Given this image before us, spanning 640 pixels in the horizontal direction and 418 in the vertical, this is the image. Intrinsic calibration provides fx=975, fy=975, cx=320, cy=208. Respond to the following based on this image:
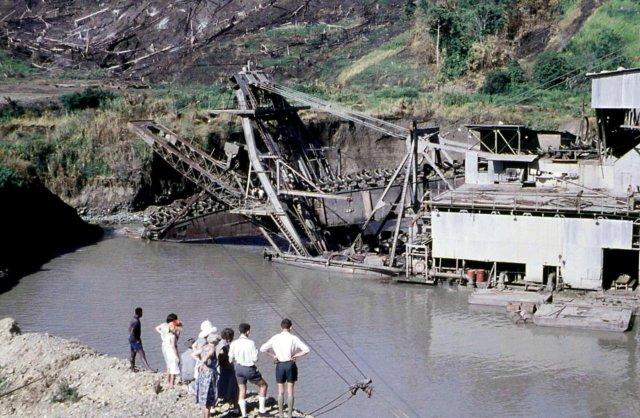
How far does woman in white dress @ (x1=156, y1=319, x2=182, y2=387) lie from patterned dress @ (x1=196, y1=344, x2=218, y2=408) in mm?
1691

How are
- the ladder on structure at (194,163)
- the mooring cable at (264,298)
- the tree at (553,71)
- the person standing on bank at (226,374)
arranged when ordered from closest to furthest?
the person standing on bank at (226,374), the mooring cable at (264,298), the ladder on structure at (194,163), the tree at (553,71)

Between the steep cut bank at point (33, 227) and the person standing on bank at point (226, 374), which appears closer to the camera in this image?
the person standing on bank at point (226, 374)

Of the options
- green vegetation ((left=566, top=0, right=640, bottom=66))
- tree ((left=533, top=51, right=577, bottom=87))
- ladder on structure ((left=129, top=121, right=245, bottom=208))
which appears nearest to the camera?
ladder on structure ((left=129, top=121, right=245, bottom=208))

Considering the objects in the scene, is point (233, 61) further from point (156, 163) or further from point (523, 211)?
point (523, 211)

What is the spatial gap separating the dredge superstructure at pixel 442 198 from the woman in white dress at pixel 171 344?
42.7ft

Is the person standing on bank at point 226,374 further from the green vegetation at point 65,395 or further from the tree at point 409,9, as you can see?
the tree at point 409,9

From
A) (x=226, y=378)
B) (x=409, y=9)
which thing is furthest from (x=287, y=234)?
(x=409, y=9)

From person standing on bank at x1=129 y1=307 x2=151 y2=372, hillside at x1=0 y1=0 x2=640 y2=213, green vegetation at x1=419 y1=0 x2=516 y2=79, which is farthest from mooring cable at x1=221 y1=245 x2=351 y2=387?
green vegetation at x1=419 y1=0 x2=516 y2=79

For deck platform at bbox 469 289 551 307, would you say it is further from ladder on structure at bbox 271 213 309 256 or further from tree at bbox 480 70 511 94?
tree at bbox 480 70 511 94

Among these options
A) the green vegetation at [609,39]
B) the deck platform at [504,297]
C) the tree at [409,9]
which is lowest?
the deck platform at [504,297]

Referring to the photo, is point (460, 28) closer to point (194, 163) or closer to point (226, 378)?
point (194, 163)

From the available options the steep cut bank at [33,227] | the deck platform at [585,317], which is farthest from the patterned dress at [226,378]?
the steep cut bank at [33,227]

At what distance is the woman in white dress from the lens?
1667 cm

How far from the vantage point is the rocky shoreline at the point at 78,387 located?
16.2 m
